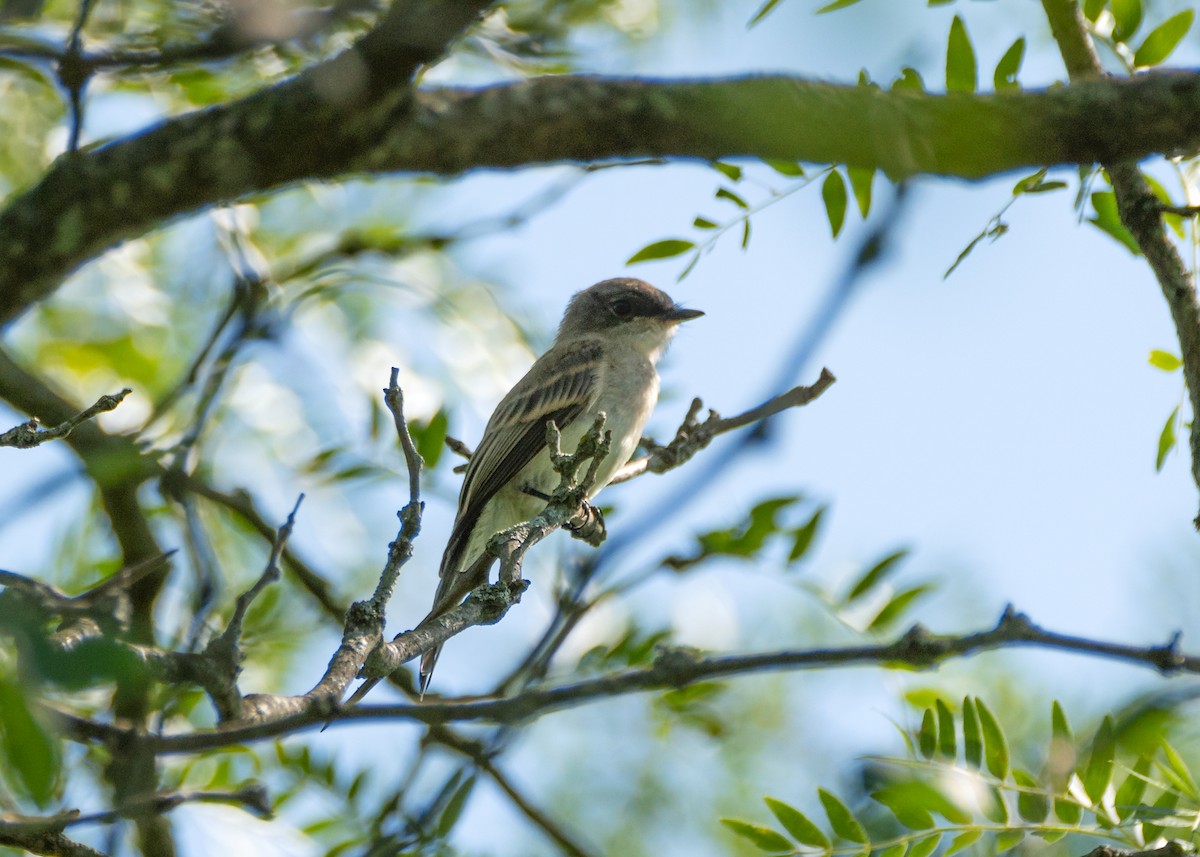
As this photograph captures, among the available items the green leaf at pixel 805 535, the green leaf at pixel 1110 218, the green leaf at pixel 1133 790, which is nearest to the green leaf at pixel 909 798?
the green leaf at pixel 1133 790

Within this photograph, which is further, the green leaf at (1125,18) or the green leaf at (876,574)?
the green leaf at (876,574)

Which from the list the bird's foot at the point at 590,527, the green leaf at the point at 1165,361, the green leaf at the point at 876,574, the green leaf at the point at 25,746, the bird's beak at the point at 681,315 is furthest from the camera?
the bird's beak at the point at 681,315

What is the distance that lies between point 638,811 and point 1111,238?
4.26 meters

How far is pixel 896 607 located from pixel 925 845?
110cm

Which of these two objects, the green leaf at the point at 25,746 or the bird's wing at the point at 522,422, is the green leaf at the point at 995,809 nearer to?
the green leaf at the point at 25,746

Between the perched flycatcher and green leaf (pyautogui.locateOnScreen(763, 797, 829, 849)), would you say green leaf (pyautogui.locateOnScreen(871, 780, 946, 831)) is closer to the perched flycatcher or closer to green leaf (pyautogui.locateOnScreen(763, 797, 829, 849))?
green leaf (pyautogui.locateOnScreen(763, 797, 829, 849))

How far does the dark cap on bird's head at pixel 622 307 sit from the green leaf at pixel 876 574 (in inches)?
135

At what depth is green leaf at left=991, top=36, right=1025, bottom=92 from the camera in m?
3.42

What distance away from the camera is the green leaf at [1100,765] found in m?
2.68

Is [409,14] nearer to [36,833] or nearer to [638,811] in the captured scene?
[36,833]

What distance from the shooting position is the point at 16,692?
5.63 feet

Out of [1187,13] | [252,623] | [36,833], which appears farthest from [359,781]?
[1187,13]

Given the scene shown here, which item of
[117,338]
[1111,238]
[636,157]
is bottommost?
[1111,238]

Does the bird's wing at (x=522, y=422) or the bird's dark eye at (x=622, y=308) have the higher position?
the bird's dark eye at (x=622, y=308)
